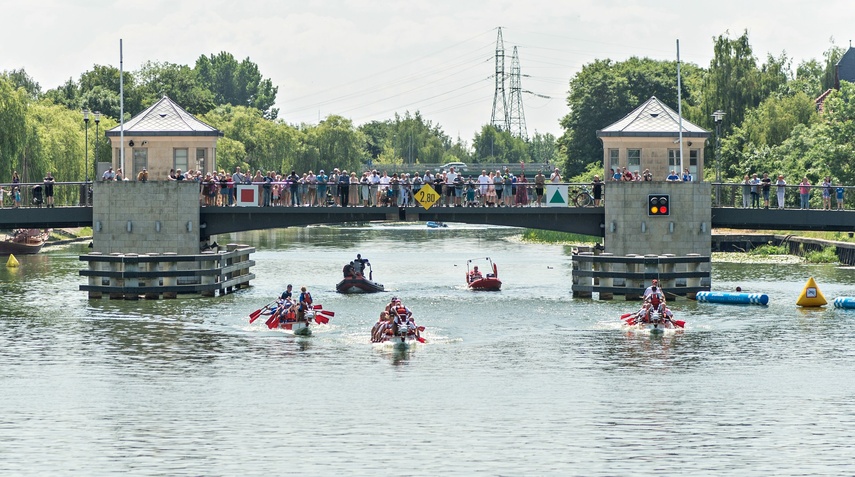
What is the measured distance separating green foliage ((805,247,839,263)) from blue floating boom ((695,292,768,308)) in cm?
2876

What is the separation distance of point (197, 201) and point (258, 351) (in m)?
18.8

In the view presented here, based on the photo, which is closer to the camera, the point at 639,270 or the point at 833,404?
the point at 833,404

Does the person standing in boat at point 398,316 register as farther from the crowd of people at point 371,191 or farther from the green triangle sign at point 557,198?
the green triangle sign at point 557,198

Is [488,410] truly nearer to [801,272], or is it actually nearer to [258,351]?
[258,351]

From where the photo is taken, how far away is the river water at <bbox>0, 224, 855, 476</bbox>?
39406 millimetres

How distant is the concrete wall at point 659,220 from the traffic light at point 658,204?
161 mm

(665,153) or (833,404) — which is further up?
(665,153)

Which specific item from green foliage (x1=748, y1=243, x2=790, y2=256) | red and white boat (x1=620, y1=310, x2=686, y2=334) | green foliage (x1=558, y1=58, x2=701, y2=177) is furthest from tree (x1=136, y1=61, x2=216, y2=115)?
red and white boat (x1=620, y1=310, x2=686, y2=334)

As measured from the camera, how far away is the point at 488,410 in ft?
148

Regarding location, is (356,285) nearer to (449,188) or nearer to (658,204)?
(449,188)

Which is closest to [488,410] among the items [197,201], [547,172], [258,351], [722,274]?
[258,351]

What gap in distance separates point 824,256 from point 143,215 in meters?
44.1

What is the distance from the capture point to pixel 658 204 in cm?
7150

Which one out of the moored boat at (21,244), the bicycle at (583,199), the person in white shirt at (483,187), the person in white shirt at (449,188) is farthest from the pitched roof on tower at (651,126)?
the moored boat at (21,244)
